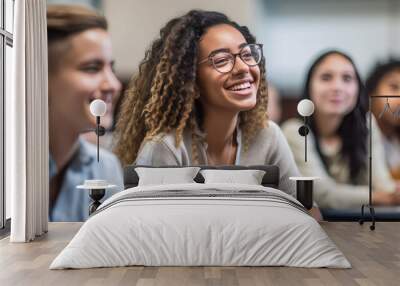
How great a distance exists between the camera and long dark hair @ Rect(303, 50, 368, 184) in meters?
7.66

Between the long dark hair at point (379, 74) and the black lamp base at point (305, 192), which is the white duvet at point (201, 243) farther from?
the long dark hair at point (379, 74)

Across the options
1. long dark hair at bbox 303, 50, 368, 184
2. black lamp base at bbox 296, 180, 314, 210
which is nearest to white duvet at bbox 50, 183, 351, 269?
black lamp base at bbox 296, 180, 314, 210

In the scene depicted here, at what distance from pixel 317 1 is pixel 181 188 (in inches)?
134

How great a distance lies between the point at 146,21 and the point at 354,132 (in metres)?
2.91

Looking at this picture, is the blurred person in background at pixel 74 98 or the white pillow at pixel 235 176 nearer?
the white pillow at pixel 235 176

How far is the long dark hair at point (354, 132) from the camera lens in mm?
7660

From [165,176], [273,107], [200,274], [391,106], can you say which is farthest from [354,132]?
[200,274]

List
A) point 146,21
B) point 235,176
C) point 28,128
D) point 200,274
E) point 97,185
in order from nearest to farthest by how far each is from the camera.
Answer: point 200,274 < point 28,128 < point 235,176 < point 97,185 < point 146,21

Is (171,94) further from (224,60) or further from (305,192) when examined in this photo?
Answer: (305,192)

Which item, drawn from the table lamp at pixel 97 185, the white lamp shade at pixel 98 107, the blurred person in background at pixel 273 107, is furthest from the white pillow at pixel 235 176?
the white lamp shade at pixel 98 107

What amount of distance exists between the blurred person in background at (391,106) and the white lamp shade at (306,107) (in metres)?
0.81

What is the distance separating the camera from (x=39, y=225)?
6551mm

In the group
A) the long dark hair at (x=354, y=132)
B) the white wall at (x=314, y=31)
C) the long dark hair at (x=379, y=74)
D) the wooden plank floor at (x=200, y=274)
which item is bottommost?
the wooden plank floor at (x=200, y=274)

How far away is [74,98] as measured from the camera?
7.55 m
